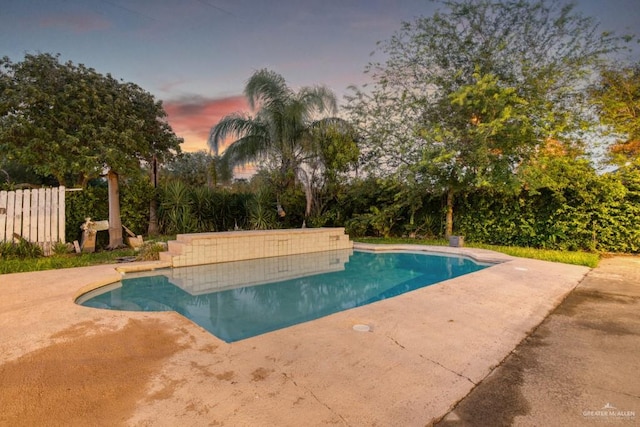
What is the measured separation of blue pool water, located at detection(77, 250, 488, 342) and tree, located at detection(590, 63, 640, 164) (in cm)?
590

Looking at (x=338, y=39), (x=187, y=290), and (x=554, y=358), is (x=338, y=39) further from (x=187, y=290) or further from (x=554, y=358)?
(x=554, y=358)

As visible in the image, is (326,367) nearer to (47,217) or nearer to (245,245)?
(245,245)

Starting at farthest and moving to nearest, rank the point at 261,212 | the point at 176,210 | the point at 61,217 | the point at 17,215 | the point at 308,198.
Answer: the point at 308,198 < the point at 261,212 < the point at 176,210 < the point at 61,217 < the point at 17,215

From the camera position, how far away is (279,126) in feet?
37.9

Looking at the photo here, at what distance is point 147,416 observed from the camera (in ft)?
5.70

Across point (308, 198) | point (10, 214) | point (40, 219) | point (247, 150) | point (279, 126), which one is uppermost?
point (279, 126)

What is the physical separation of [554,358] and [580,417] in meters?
0.82

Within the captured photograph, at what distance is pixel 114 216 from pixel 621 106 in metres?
14.3

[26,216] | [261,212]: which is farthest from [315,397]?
[261,212]

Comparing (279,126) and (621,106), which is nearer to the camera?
(621,106)

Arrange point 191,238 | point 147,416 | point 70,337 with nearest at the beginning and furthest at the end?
point 147,416
point 70,337
point 191,238

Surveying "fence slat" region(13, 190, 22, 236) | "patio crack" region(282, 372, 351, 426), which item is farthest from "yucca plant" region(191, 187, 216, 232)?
"patio crack" region(282, 372, 351, 426)

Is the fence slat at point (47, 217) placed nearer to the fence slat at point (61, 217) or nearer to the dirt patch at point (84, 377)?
the fence slat at point (61, 217)

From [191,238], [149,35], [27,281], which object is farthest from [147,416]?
[149,35]
